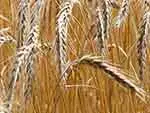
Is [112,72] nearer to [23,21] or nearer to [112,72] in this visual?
[112,72]

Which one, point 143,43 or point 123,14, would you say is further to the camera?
point 123,14

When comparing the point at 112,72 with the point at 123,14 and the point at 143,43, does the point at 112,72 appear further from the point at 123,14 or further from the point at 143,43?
the point at 123,14

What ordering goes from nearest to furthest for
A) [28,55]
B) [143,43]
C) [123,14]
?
[28,55]
[143,43]
[123,14]

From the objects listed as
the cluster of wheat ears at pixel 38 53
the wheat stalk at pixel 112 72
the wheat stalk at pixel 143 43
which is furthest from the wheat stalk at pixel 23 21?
the wheat stalk at pixel 143 43

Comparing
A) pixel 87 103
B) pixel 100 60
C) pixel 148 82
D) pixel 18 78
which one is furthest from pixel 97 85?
pixel 18 78

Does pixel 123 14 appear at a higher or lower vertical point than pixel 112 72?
higher

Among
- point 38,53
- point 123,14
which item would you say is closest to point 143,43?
point 123,14

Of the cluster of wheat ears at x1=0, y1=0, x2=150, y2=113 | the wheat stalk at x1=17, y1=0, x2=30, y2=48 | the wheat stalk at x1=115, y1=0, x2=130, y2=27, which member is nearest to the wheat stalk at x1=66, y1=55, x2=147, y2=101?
the cluster of wheat ears at x1=0, y1=0, x2=150, y2=113

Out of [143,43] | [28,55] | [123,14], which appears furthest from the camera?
[123,14]

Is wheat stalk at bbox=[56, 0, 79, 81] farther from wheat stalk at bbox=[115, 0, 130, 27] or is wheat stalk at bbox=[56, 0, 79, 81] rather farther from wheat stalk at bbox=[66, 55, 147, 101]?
wheat stalk at bbox=[115, 0, 130, 27]

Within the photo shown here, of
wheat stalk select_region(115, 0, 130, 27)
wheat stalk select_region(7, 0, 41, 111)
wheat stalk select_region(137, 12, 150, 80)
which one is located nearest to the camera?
wheat stalk select_region(7, 0, 41, 111)

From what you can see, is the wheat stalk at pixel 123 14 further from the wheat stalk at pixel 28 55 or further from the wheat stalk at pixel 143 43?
the wheat stalk at pixel 28 55

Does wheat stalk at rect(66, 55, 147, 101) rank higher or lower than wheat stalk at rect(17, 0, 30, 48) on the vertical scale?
lower

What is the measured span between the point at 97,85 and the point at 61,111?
0.14 m
